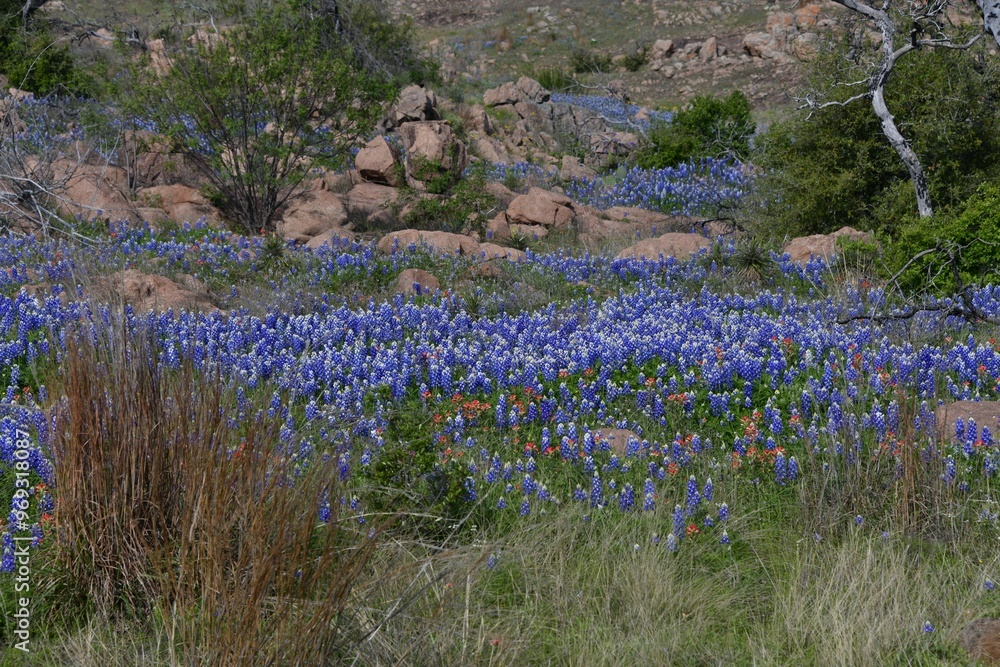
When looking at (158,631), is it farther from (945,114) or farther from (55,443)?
(945,114)

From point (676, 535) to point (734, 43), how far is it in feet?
120

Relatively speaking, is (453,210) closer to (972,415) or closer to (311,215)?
(311,215)

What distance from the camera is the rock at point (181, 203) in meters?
13.1

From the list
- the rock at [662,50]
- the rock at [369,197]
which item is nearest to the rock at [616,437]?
the rock at [369,197]

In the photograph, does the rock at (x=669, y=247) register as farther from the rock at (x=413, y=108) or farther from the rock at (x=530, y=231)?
the rock at (x=413, y=108)

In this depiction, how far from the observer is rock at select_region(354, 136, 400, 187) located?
15.7 metres

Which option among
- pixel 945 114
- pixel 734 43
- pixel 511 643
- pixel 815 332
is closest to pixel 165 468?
pixel 511 643

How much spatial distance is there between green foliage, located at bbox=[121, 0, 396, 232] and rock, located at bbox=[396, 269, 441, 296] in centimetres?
352

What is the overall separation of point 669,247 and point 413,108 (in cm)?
898

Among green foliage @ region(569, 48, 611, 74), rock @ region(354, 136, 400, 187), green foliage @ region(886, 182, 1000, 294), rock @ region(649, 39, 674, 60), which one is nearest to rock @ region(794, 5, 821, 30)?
rock @ region(649, 39, 674, 60)

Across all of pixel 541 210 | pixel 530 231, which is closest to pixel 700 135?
pixel 541 210

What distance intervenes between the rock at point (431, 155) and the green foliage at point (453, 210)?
891mm

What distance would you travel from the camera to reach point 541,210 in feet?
45.5

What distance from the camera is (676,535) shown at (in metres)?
4.45
